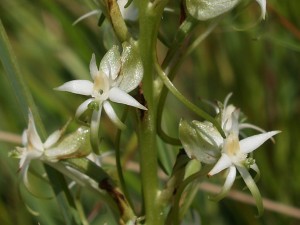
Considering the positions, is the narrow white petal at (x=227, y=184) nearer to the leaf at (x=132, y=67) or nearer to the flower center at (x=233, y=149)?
the flower center at (x=233, y=149)

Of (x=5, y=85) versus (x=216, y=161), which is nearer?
(x=216, y=161)

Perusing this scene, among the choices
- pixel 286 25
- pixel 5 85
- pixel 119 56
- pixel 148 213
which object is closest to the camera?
pixel 119 56

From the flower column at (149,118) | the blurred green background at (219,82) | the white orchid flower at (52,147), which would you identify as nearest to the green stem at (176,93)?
the flower column at (149,118)

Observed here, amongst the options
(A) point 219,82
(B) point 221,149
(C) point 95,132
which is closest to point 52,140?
(C) point 95,132

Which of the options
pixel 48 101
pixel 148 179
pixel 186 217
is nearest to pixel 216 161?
pixel 148 179

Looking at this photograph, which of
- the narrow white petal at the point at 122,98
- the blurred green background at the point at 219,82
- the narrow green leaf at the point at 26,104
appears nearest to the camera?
the narrow white petal at the point at 122,98

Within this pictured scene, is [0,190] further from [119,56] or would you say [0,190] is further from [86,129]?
[119,56]
